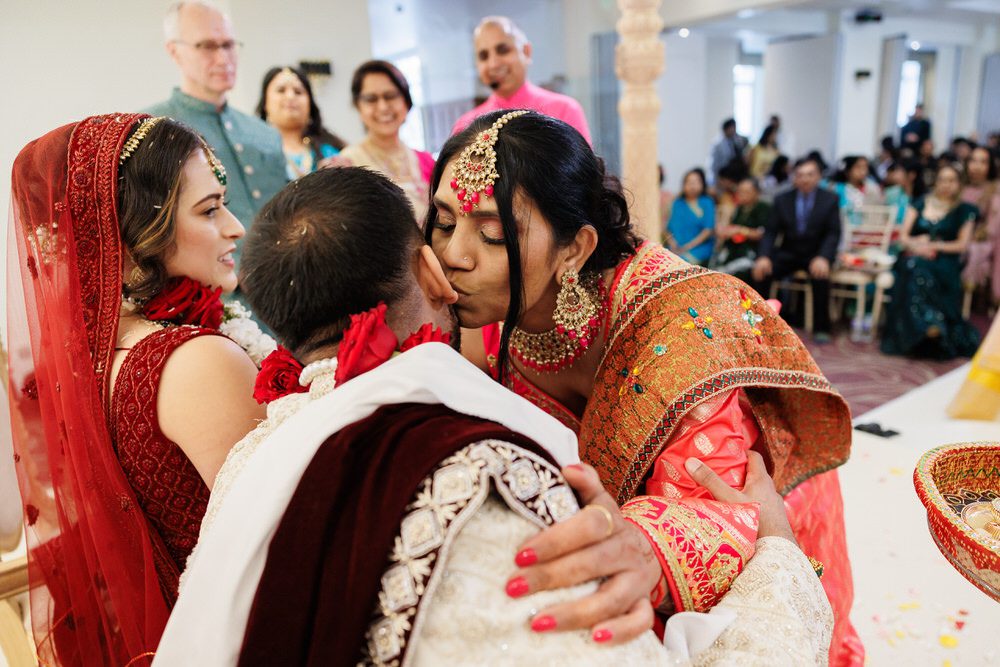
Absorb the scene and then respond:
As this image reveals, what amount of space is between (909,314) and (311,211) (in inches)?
199

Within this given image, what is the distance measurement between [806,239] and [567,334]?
4771 mm

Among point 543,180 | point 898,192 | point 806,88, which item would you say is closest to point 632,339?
point 543,180

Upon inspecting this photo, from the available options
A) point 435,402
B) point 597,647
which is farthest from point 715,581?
point 435,402

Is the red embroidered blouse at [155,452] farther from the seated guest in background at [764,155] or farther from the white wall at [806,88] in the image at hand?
the white wall at [806,88]

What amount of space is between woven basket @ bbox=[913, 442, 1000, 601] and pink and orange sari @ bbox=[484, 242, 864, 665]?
0.25m

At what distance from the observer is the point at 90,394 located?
1.14 metres

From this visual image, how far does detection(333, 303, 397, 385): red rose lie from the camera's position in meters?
0.82

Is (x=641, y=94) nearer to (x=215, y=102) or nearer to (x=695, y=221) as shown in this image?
(x=215, y=102)

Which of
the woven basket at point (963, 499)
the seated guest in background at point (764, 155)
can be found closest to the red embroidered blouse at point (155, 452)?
the woven basket at point (963, 499)

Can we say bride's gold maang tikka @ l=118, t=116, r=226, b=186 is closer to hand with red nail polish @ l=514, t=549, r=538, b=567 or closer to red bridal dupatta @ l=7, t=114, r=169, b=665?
red bridal dupatta @ l=7, t=114, r=169, b=665

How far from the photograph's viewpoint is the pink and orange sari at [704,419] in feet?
3.59

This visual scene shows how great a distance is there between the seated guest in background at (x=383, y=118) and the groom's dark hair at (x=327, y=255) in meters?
2.12

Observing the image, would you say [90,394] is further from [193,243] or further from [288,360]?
[288,360]

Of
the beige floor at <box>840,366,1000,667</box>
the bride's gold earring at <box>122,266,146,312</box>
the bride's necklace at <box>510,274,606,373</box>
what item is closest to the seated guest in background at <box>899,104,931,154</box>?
the beige floor at <box>840,366,1000,667</box>
